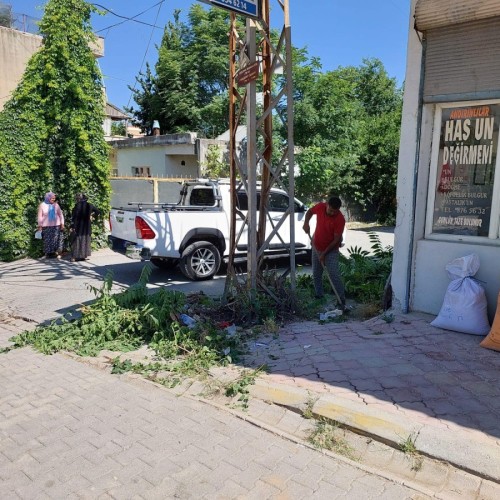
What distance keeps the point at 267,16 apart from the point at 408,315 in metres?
Result: 4.18

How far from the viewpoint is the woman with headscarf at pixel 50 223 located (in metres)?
11.5

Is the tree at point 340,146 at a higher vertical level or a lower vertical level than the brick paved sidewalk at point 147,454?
higher

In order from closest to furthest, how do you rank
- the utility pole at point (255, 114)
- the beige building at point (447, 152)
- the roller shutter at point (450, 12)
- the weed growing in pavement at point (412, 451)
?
the weed growing in pavement at point (412, 451) < the roller shutter at point (450, 12) < the beige building at point (447, 152) < the utility pole at point (255, 114)

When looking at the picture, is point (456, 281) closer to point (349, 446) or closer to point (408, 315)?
point (408, 315)

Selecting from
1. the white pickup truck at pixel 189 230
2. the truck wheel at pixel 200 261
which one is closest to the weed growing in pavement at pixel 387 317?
the white pickup truck at pixel 189 230

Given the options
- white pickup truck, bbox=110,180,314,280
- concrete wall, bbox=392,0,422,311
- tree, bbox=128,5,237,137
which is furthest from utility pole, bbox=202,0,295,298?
tree, bbox=128,5,237,137

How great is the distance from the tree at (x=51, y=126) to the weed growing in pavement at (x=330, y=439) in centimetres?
1046

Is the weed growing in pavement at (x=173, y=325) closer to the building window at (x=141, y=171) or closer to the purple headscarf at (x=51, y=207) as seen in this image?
the purple headscarf at (x=51, y=207)

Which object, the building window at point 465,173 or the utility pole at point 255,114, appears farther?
the utility pole at point 255,114

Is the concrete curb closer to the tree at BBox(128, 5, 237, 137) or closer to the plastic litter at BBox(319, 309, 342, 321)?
the plastic litter at BBox(319, 309, 342, 321)

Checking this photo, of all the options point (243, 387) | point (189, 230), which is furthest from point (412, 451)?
point (189, 230)

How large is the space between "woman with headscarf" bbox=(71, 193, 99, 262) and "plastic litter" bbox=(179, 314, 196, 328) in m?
6.60

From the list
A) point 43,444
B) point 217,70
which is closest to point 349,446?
point 43,444

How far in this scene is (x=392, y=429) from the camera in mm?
3381
